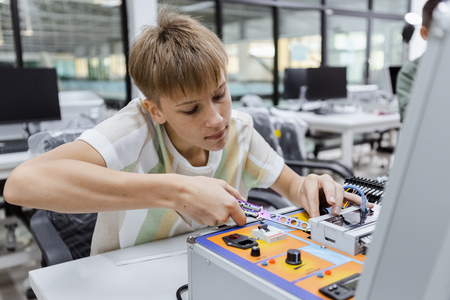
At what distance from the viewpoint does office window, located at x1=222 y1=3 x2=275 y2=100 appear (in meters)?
4.95

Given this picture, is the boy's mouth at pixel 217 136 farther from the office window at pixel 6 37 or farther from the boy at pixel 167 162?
the office window at pixel 6 37

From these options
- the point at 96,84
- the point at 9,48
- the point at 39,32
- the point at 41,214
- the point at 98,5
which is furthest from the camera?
the point at 96,84

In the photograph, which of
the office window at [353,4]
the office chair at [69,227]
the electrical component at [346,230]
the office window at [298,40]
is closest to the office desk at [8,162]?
the office chair at [69,227]

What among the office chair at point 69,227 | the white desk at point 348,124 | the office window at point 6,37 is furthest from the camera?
the office window at point 6,37

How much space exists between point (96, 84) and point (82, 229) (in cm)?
347

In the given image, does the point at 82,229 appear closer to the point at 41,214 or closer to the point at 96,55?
the point at 41,214

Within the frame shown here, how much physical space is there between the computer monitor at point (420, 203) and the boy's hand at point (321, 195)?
1.09 feet

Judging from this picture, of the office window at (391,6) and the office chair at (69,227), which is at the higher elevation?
the office window at (391,6)

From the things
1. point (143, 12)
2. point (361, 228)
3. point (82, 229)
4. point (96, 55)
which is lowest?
point (82, 229)

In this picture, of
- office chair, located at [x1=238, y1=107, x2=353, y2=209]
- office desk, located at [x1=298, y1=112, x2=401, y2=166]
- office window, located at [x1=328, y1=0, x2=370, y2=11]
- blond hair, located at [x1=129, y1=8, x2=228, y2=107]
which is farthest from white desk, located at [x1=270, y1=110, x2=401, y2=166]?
office window, located at [x1=328, y1=0, x2=370, y2=11]

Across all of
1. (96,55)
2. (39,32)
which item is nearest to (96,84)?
(96,55)

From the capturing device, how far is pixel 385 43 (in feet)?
20.6

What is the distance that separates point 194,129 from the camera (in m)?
0.86

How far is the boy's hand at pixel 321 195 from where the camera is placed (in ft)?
2.43
